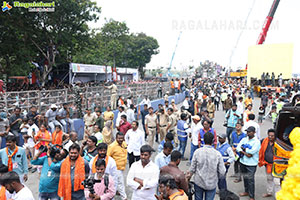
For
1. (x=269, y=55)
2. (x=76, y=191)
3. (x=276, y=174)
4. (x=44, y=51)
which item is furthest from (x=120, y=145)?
(x=269, y=55)

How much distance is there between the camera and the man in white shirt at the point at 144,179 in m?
3.40

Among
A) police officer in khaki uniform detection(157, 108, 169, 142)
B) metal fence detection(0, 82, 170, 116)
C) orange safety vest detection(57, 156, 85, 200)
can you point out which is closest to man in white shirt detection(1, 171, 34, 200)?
orange safety vest detection(57, 156, 85, 200)

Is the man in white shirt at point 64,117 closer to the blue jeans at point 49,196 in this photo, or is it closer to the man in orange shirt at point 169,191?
the blue jeans at point 49,196

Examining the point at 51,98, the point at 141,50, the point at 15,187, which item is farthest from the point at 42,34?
the point at 141,50

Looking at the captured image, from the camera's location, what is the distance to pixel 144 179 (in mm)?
3449

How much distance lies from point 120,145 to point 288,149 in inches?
112

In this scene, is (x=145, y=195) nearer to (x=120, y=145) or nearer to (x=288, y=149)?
(x=120, y=145)

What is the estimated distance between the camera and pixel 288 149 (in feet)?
11.8

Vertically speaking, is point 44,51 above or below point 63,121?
above

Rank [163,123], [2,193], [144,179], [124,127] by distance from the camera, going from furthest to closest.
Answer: [163,123]
[124,127]
[144,179]
[2,193]

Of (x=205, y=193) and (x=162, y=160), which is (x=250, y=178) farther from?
(x=162, y=160)

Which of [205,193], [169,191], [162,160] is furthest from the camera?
[162,160]

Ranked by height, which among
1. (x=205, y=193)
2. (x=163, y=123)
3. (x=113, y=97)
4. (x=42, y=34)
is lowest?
(x=205, y=193)

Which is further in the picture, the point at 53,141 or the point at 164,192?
the point at 53,141
